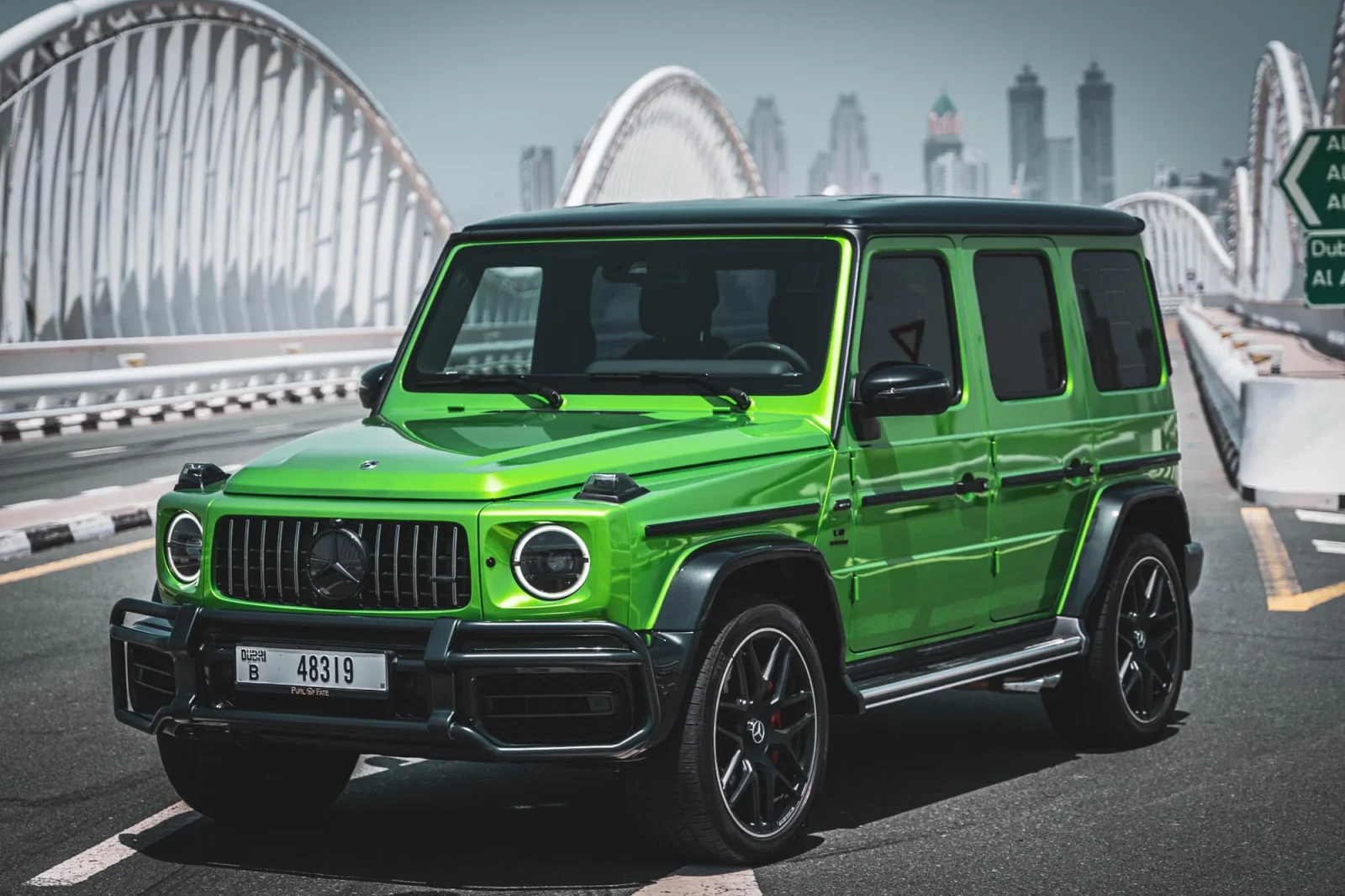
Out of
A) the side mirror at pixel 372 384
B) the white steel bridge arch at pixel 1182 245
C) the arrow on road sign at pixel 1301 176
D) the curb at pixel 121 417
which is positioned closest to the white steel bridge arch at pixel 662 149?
the curb at pixel 121 417

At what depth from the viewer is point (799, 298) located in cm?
621

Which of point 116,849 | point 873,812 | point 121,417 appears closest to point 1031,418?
point 873,812

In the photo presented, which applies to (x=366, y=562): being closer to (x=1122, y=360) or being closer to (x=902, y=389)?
(x=902, y=389)

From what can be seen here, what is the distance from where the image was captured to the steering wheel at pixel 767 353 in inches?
241

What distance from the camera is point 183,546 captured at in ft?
18.2

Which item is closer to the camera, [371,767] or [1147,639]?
[371,767]

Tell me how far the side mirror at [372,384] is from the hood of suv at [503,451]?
0.71 metres

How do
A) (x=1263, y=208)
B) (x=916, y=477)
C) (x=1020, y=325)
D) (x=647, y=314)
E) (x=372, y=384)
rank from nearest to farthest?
1. (x=916, y=477)
2. (x=647, y=314)
3. (x=372, y=384)
4. (x=1020, y=325)
5. (x=1263, y=208)

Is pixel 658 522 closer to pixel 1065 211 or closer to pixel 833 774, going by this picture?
pixel 833 774

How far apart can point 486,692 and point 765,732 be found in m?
0.89

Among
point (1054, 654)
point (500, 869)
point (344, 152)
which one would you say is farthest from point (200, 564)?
point (344, 152)

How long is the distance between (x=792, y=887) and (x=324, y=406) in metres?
28.2

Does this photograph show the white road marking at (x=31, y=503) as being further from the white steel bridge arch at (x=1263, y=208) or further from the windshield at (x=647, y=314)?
the white steel bridge arch at (x=1263, y=208)

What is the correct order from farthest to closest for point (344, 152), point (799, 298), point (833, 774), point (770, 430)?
point (344, 152)
point (833, 774)
point (799, 298)
point (770, 430)
